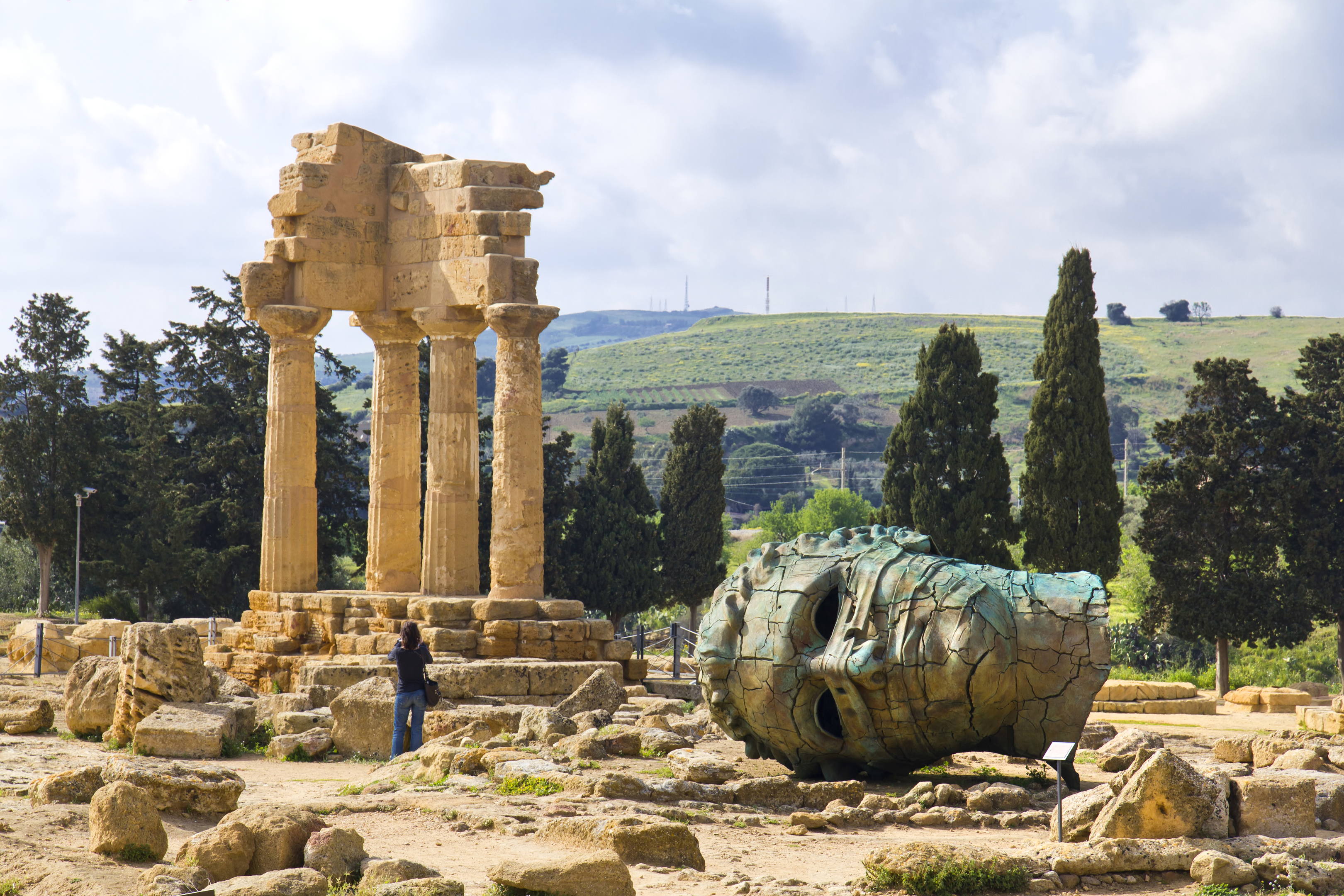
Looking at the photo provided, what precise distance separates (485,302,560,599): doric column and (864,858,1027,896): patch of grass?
13.1 m

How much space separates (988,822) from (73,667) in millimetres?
11184

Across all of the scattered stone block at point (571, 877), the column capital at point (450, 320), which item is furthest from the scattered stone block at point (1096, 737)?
the column capital at point (450, 320)

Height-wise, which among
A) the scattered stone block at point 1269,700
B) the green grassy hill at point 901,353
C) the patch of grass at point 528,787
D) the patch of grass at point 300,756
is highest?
the green grassy hill at point 901,353

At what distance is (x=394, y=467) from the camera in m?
23.9

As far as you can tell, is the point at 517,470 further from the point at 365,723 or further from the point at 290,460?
the point at 365,723

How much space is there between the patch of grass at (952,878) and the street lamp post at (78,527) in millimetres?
28681

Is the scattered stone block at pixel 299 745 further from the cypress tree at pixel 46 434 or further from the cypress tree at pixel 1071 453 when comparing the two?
the cypress tree at pixel 46 434

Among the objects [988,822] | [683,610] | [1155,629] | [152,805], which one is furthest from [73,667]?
[683,610]

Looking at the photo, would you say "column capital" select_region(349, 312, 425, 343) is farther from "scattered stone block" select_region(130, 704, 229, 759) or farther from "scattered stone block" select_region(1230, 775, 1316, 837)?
"scattered stone block" select_region(1230, 775, 1316, 837)

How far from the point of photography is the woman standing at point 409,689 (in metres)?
14.8

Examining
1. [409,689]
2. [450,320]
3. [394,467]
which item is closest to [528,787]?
[409,689]

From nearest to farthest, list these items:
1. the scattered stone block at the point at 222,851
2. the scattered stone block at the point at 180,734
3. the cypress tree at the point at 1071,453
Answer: the scattered stone block at the point at 222,851
the scattered stone block at the point at 180,734
the cypress tree at the point at 1071,453

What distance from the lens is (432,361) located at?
22859 mm

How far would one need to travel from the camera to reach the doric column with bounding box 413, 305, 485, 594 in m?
22.2
